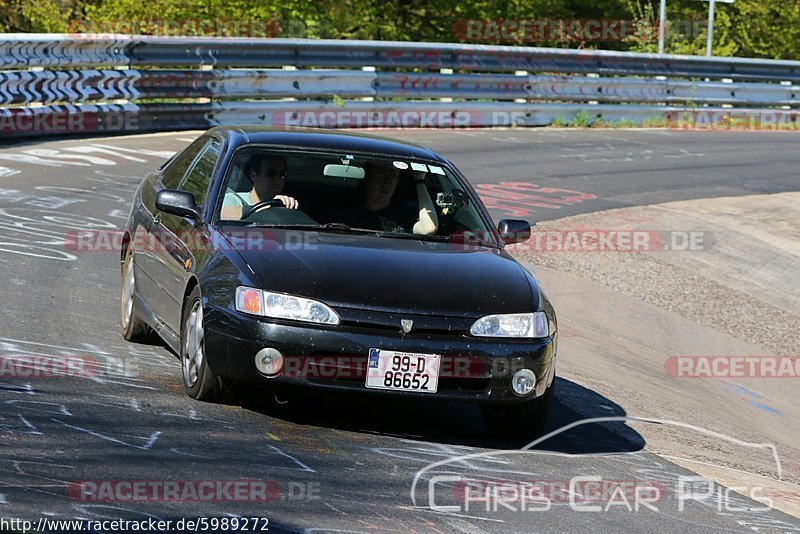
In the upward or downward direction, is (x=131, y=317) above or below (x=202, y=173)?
below

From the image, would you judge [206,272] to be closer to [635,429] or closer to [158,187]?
[158,187]

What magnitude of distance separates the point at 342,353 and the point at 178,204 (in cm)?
168

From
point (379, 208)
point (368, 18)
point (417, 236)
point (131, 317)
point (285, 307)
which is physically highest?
point (368, 18)

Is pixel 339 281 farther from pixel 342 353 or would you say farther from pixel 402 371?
pixel 402 371

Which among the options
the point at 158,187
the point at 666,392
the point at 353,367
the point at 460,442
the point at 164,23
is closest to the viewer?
the point at 353,367

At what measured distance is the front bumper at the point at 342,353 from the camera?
6312 mm

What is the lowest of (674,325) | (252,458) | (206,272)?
(674,325)

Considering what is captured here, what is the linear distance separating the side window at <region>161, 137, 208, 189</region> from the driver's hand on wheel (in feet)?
3.55

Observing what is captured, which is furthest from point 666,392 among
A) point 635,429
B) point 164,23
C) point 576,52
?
point 164,23

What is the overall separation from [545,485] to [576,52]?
20680mm

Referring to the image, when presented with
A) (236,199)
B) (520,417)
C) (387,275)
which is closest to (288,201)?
(236,199)

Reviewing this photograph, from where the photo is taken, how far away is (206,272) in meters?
6.86

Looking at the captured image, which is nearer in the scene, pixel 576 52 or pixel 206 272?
pixel 206 272

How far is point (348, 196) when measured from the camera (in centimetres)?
787
